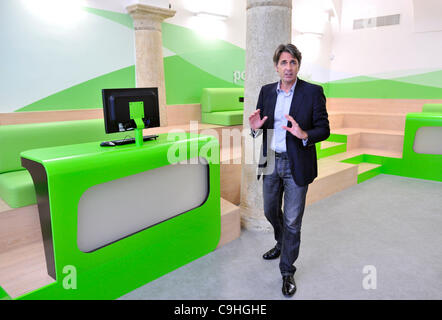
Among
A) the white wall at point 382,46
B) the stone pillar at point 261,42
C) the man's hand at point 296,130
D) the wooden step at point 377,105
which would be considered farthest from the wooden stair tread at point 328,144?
the man's hand at point 296,130

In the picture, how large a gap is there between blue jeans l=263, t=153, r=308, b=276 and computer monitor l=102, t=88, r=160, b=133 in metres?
1.08

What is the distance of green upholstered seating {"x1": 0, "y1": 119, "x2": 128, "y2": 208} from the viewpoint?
105 inches

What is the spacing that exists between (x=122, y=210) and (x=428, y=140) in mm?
5010

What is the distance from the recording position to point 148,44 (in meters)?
4.89

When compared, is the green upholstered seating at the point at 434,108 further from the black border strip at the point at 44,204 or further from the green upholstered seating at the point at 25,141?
the black border strip at the point at 44,204

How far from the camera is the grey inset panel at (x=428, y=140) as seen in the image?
207 inches

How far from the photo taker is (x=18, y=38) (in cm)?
394

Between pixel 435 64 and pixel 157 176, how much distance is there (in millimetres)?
6572

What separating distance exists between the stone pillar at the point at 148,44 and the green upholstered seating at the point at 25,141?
4.53ft

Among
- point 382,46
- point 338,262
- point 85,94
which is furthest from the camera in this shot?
point 382,46

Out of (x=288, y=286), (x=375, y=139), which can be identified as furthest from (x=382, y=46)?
(x=288, y=286)

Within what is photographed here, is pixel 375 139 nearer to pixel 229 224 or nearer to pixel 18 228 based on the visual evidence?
pixel 229 224
